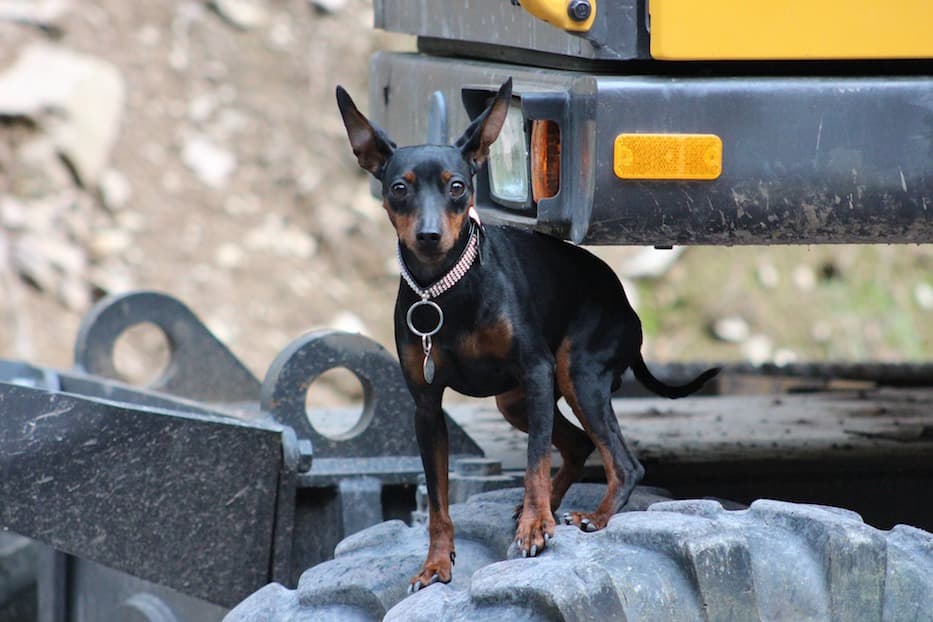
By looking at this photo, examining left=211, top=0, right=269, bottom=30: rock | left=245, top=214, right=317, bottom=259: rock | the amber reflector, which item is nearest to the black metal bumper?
the amber reflector

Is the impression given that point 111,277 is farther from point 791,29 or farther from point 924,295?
point 791,29

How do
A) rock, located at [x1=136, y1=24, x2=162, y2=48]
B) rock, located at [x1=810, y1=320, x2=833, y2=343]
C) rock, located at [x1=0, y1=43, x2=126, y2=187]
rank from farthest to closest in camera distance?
rock, located at [x1=810, y1=320, x2=833, y2=343]
rock, located at [x1=136, y1=24, x2=162, y2=48]
rock, located at [x1=0, y1=43, x2=126, y2=187]

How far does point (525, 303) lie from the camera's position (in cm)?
287

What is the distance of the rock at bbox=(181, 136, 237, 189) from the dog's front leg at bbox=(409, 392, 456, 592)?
251 inches

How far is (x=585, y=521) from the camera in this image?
2893 millimetres

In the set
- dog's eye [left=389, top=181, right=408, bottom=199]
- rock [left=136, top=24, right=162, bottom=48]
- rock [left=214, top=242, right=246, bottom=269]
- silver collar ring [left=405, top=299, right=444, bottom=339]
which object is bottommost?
rock [left=214, top=242, right=246, bottom=269]

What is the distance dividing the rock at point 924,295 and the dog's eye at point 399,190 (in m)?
7.66

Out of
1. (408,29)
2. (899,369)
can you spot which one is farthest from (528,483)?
(899,369)

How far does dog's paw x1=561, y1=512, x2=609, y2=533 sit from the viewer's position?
2.88 metres

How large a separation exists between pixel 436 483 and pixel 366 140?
2.01ft

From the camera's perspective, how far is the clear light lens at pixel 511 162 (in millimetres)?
2877

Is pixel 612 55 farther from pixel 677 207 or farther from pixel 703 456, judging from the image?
pixel 703 456

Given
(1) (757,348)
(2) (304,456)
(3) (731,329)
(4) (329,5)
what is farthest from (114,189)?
(2) (304,456)

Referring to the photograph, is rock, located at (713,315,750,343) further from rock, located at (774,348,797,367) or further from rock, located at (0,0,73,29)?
rock, located at (0,0,73,29)
